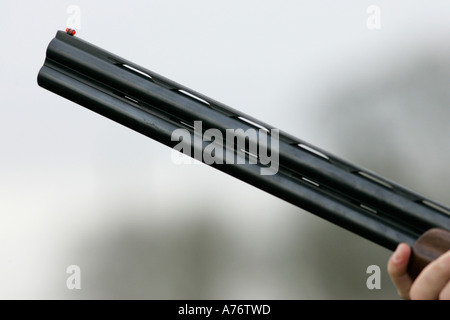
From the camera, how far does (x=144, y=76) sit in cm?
357

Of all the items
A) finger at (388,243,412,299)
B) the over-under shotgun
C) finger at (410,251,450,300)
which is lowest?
finger at (410,251,450,300)

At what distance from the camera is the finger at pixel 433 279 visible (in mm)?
3180

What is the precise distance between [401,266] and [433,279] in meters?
0.14

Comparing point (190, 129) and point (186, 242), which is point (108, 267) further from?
point (190, 129)

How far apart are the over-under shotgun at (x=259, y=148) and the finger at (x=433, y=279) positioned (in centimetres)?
5

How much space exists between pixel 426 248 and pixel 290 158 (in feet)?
2.05

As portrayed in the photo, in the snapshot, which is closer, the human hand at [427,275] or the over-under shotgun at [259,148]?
the human hand at [427,275]

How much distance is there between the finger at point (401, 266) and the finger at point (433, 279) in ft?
0.26

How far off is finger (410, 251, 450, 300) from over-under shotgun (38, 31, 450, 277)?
A: 0.17 ft

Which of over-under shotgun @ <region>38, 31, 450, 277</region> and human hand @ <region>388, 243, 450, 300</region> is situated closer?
human hand @ <region>388, 243, 450, 300</region>

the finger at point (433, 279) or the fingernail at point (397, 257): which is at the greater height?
the fingernail at point (397, 257)

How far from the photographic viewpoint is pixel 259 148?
11.3ft

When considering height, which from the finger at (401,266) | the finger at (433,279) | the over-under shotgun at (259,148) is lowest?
the finger at (433,279)

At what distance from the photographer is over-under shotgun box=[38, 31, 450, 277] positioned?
3344 millimetres
